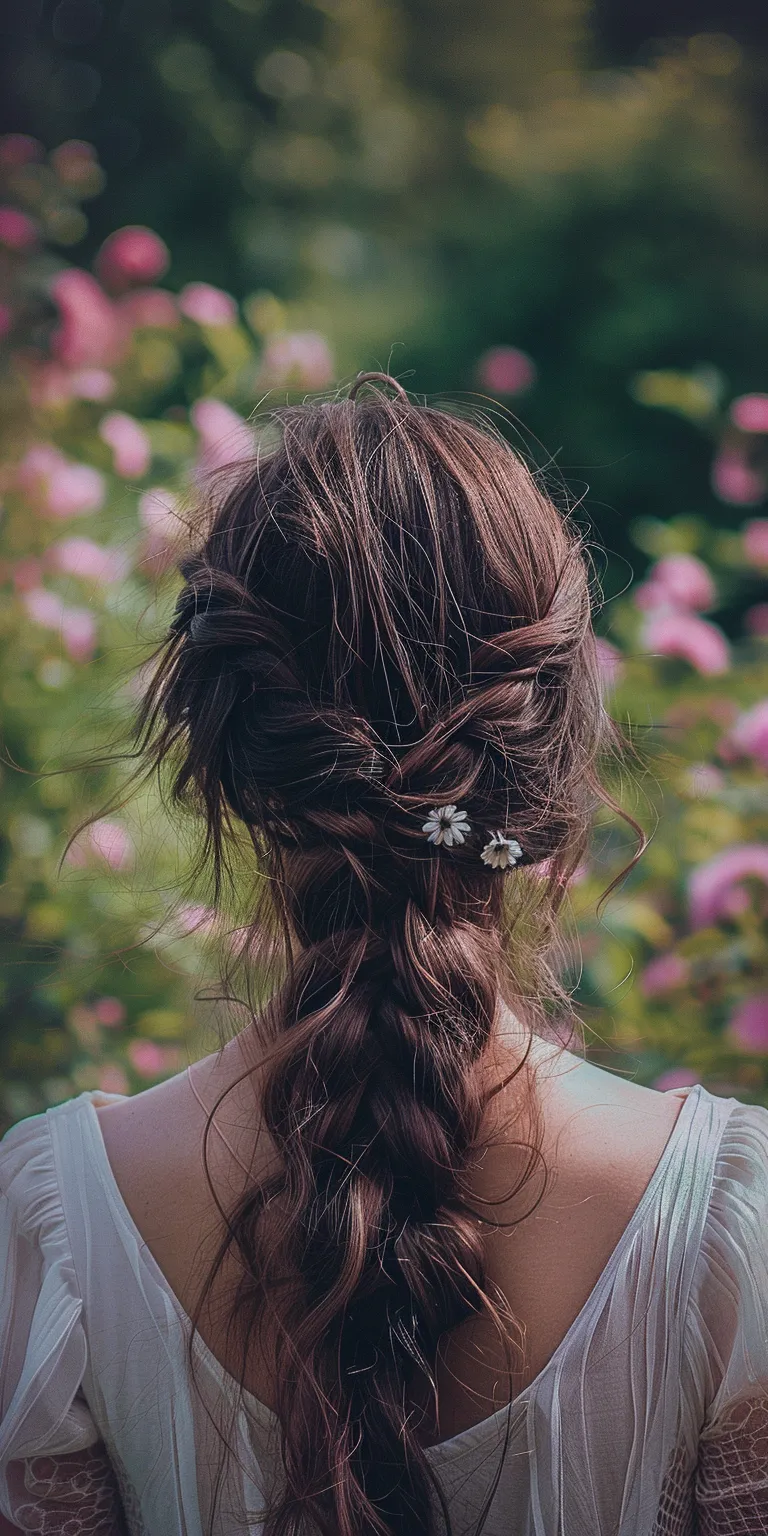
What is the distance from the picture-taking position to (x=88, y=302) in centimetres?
167

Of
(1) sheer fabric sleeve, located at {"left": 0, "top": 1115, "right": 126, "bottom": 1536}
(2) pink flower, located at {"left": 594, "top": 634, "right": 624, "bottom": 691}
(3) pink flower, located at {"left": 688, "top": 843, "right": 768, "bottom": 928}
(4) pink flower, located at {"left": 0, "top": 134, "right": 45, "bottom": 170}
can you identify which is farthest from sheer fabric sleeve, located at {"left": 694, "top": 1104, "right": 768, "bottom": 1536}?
(4) pink flower, located at {"left": 0, "top": 134, "right": 45, "bottom": 170}

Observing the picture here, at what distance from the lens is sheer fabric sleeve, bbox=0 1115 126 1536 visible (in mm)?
842

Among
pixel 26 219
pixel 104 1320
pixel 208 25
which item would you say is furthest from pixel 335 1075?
pixel 208 25

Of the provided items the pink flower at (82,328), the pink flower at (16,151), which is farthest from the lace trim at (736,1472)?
the pink flower at (16,151)

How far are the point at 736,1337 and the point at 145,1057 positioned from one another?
0.93 meters

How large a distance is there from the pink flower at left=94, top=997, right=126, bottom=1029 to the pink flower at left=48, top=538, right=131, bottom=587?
1.82 feet

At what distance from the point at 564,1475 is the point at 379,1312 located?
18 centimetres

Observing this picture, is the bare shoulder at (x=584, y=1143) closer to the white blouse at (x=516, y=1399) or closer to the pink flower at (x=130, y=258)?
the white blouse at (x=516, y=1399)

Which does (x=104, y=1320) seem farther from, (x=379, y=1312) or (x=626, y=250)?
(x=626, y=250)

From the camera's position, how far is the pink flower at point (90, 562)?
5.00 ft

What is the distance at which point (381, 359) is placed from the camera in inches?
86.7

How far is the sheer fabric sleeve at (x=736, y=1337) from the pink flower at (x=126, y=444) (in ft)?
3.90

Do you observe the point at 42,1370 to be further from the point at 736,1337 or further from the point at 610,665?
the point at 610,665

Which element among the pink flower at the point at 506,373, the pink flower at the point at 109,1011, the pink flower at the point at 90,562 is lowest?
the pink flower at the point at 109,1011
